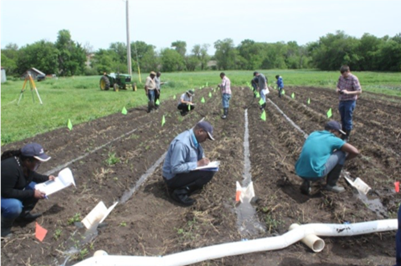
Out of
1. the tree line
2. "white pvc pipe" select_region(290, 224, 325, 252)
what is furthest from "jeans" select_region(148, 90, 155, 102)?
the tree line

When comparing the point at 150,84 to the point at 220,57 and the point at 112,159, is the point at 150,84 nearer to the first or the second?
the point at 112,159

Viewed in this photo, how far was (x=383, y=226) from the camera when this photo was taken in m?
3.50

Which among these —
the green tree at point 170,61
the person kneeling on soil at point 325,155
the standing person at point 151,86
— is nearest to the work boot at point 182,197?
the person kneeling on soil at point 325,155

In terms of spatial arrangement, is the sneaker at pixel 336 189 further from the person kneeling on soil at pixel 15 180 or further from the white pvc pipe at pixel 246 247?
the person kneeling on soil at pixel 15 180

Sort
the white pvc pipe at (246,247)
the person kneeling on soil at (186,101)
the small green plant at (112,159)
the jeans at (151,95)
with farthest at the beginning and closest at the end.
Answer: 1. the jeans at (151,95)
2. the person kneeling on soil at (186,101)
3. the small green plant at (112,159)
4. the white pvc pipe at (246,247)

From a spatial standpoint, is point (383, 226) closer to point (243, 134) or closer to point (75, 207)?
point (75, 207)

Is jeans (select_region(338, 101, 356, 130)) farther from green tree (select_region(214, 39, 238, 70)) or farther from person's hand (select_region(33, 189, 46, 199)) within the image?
green tree (select_region(214, 39, 238, 70))

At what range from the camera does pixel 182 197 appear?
15.0 ft

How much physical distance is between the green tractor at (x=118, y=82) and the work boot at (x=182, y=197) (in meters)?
20.0

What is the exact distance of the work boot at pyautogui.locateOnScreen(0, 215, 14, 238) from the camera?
355cm

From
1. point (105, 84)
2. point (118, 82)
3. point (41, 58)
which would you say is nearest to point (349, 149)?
point (118, 82)

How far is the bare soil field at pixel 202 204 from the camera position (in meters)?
3.38

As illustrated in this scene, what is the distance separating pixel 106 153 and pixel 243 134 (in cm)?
400

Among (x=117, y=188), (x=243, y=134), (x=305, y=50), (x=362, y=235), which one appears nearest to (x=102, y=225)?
(x=117, y=188)
